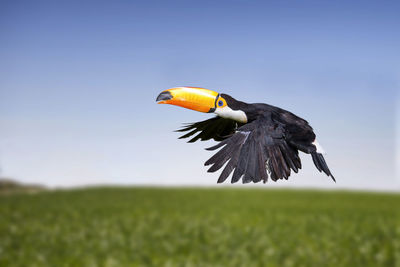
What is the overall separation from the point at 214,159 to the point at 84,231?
20.1 meters

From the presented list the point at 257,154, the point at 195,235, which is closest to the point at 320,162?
the point at 257,154

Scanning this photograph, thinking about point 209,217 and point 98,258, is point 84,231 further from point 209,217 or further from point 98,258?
point 209,217

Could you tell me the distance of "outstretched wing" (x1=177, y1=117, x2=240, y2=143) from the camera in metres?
0.62

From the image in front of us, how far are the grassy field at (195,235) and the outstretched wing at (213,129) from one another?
1259cm

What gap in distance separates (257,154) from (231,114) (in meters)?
0.07

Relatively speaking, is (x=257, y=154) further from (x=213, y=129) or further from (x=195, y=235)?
(x=195, y=235)

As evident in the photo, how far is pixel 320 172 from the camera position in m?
0.52

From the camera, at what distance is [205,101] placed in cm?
56

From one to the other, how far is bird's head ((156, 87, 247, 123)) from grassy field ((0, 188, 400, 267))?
12762 mm

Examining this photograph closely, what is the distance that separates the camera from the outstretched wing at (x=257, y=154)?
507mm

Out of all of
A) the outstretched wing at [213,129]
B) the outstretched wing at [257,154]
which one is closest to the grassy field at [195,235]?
the outstretched wing at [213,129]

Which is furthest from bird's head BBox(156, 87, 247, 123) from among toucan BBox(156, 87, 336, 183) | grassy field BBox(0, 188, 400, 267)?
grassy field BBox(0, 188, 400, 267)

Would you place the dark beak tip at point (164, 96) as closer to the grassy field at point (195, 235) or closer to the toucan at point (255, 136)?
the toucan at point (255, 136)

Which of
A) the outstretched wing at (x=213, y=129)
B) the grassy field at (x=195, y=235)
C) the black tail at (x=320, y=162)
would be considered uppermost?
the outstretched wing at (x=213, y=129)
